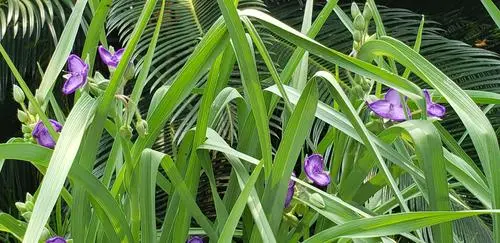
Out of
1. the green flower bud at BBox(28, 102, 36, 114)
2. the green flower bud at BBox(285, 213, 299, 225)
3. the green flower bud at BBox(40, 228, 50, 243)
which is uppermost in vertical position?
the green flower bud at BBox(28, 102, 36, 114)

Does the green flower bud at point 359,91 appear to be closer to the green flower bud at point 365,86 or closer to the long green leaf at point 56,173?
the green flower bud at point 365,86

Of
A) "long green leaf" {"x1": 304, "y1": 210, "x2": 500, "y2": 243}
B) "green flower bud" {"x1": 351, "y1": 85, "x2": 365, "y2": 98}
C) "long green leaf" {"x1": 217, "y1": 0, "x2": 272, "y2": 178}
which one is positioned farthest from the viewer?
"green flower bud" {"x1": 351, "y1": 85, "x2": 365, "y2": 98}

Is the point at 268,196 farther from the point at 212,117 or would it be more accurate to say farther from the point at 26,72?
the point at 26,72

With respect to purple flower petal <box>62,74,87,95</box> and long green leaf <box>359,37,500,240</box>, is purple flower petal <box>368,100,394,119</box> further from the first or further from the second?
purple flower petal <box>62,74,87,95</box>

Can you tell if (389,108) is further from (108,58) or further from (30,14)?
(30,14)

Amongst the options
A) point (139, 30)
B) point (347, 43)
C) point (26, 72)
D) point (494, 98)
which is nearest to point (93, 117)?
point (139, 30)

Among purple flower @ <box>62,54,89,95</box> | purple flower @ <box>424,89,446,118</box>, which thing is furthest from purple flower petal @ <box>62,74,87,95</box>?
purple flower @ <box>424,89,446,118</box>

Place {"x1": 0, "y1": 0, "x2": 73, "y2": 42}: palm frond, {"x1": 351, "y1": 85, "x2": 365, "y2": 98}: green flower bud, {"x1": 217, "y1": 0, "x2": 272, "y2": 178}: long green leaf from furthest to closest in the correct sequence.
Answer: {"x1": 0, "y1": 0, "x2": 73, "y2": 42}: palm frond
{"x1": 351, "y1": 85, "x2": 365, "y2": 98}: green flower bud
{"x1": 217, "y1": 0, "x2": 272, "y2": 178}: long green leaf
